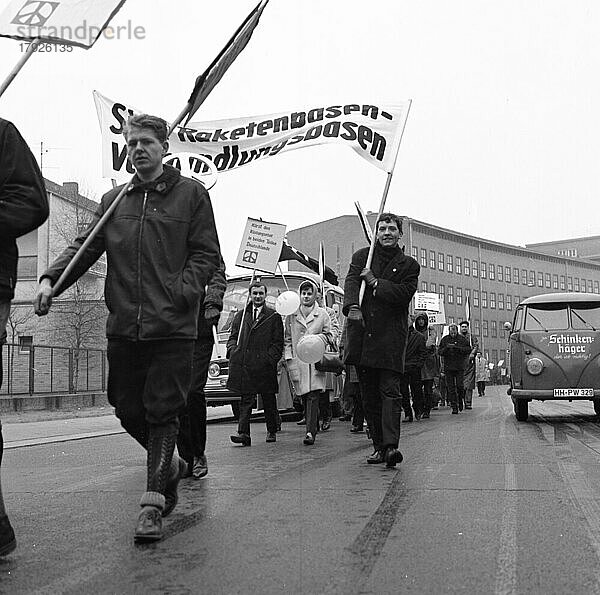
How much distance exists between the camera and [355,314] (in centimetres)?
709

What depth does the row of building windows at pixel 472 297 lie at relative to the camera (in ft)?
326

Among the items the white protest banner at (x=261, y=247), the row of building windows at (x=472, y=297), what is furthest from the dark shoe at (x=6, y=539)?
the row of building windows at (x=472, y=297)

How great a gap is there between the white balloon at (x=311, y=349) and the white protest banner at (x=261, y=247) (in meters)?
5.45

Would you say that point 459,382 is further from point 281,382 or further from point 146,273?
point 146,273

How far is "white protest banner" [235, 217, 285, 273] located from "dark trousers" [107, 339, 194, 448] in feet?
35.5

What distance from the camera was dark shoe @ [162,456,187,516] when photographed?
4673mm

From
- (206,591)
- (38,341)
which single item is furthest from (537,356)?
(38,341)

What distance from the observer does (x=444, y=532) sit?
175 inches

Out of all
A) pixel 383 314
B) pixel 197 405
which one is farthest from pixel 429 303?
pixel 197 405

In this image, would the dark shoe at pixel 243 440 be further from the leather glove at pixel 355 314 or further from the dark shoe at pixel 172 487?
the dark shoe at pixel 172 487

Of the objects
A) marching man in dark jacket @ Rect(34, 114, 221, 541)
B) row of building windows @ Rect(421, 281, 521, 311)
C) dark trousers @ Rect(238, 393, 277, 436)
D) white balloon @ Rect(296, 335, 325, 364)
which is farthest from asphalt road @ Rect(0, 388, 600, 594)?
row of building windows @ Rect(421, 281, 521, 311)

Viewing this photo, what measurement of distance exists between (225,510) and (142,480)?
65.8 inches

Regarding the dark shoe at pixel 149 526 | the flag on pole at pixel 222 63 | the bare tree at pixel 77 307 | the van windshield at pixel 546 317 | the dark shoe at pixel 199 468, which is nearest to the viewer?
the dark shoe at pixel 149 526

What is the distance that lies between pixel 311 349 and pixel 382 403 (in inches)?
114
